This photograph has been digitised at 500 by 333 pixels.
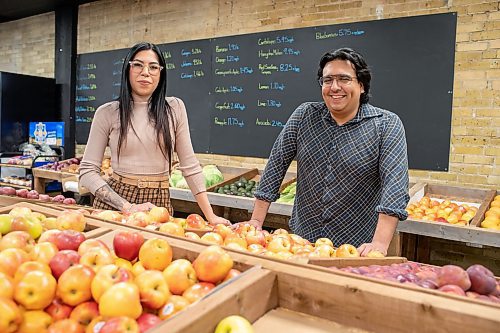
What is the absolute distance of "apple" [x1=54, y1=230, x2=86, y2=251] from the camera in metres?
1.28

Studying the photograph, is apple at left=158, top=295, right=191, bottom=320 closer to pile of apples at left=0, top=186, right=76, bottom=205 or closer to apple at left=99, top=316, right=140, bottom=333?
apple at left=99, top=316, right=140, bottom=333

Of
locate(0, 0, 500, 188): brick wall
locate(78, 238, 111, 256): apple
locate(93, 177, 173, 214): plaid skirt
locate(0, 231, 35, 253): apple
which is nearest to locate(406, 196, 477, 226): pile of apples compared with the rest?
locate(0, 0, 500, 188): brick wall

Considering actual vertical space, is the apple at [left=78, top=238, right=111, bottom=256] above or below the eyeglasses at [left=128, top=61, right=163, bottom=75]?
below

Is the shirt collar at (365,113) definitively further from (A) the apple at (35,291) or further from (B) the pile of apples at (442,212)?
(A) the apple at (35,291)

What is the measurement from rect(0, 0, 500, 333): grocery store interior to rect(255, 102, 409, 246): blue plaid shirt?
0.03 feet

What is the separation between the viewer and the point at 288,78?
538cm

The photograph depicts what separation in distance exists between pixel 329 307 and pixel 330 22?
4.48 m

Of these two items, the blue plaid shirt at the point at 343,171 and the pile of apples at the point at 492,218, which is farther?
the pile of apples at the point at 492,218

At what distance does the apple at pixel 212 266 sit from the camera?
1.14 metres

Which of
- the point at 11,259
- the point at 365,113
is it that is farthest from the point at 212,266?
the point at 365,113

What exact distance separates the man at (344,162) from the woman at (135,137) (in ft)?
1.84

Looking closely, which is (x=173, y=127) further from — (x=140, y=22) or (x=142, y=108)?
(x=140, y=22)

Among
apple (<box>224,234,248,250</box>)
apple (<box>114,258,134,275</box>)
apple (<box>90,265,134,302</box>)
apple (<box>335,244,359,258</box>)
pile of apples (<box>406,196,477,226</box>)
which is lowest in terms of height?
pile of apples (<box>406,196,477,226</box>)

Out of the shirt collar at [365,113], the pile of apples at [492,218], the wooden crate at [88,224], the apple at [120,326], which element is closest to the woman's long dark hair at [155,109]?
the wooden crate at [88,224]
